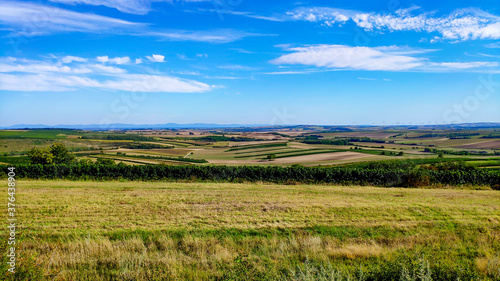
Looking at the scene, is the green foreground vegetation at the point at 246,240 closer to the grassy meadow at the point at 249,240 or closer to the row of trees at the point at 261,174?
the grassy meadow at the point at 249,240

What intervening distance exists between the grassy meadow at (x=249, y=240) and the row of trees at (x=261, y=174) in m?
17.2

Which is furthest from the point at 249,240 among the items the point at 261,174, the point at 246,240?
the point at 261,174

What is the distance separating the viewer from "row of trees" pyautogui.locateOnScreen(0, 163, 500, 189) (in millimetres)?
34844

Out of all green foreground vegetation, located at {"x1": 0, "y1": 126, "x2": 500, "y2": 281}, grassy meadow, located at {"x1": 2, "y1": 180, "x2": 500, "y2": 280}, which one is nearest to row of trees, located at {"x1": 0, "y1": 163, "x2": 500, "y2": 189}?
green foreground vegetation, located at {"x1": 0, "y1": 126, "x2": 500, "y2": 281}

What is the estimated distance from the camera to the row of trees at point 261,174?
34844 mm

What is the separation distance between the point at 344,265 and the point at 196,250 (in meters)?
4.19

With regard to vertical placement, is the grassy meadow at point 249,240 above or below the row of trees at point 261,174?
above

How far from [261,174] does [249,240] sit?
2693 cm

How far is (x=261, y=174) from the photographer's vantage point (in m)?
36.5

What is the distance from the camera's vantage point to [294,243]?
864 cm

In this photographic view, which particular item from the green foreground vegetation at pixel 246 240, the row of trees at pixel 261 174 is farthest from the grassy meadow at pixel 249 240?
the row of trees at pixel 261 174

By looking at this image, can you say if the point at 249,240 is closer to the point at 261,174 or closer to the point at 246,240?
the point at 246,240

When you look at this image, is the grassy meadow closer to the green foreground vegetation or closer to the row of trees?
the green foreground vegetation

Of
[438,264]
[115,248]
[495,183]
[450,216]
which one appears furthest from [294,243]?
[495,183]
